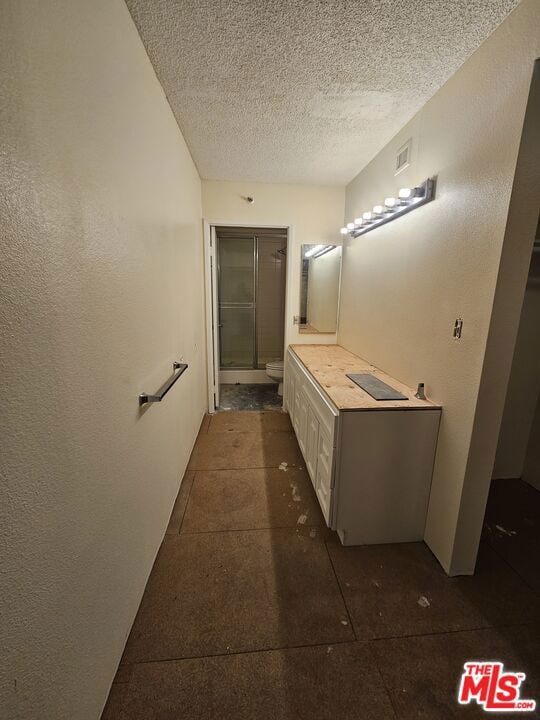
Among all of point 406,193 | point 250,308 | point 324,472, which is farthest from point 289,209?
point 324,472

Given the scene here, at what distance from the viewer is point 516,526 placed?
1739 millimetres

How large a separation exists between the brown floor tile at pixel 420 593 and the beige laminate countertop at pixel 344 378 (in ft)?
2.69

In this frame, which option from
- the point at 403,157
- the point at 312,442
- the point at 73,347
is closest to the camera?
the point at 73,347

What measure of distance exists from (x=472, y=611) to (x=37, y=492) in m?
1.76

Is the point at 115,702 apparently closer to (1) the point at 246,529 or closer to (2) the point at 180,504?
(1) the point at 246,529

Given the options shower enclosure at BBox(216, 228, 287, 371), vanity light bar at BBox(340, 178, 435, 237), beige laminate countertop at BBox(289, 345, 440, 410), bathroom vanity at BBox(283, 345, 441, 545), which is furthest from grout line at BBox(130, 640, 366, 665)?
shower enclosure at BBox(216, 228, 287, 371)

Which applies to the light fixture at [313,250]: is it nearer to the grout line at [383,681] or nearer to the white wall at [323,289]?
the white wall at [323,289]

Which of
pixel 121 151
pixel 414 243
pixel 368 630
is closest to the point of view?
pixel 121 151

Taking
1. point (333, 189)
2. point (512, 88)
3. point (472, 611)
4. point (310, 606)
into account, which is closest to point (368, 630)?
point (310, 606)

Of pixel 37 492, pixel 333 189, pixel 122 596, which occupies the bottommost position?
pixel 122 596

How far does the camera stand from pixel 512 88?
3.58 feet

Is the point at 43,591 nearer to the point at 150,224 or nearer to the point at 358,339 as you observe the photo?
the point at 150,224

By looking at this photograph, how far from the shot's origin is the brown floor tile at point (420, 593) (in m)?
1.23

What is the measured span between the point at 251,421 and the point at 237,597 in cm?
188
